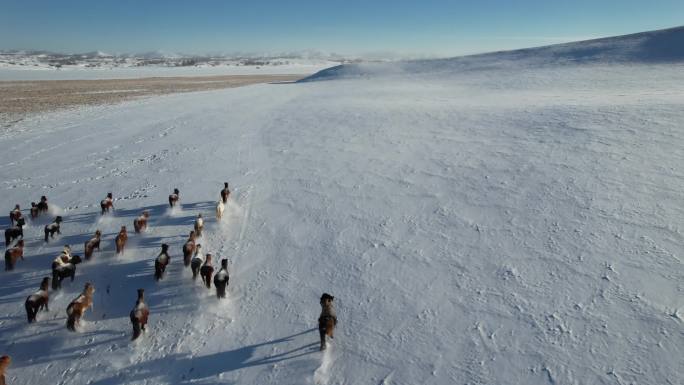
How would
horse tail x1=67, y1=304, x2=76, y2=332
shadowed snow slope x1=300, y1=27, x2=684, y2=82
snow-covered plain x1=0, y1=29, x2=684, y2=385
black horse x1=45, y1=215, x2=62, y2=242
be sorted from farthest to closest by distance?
shadowed snow slope x1=300, y1=27, x2=684, y2=82
black horse x1=45, y1=215, x2=62, y2=242
horse tail x1=67, y1=304, x2=76, y2=332
snow-covered plain x1=0, y1=29, x2=684, y2=385

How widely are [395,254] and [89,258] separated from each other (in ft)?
22.4

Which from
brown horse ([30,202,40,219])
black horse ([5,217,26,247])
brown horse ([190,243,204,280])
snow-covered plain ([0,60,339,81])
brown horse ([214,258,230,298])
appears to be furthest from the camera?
snow-covered plain ([0,60,339,81])

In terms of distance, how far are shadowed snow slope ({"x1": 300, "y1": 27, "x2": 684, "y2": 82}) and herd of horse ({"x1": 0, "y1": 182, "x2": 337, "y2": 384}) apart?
3259cm

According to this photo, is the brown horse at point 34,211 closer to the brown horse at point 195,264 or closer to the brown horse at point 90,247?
the brown horse at point 90,247

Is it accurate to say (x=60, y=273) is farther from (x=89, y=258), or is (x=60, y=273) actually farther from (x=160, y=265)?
(x=160, y=265)

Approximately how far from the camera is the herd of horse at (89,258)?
7066 millimetres

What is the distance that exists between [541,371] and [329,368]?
3081 mm

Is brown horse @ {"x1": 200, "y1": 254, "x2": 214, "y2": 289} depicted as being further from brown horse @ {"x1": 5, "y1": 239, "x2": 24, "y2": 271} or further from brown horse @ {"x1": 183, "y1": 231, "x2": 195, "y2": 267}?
brown horse @ {"x1": 5, "y1": 239, "x2": 24, "y2": 271}

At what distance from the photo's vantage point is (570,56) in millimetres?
35062

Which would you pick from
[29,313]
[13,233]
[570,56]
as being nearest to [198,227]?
[29,313]

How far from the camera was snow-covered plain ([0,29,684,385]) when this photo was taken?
651 centimetres

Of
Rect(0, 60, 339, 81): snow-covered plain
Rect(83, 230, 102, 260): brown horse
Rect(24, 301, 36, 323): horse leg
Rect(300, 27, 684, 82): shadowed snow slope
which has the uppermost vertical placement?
Rect(300, 27, 684, 82): shadowed snow slope

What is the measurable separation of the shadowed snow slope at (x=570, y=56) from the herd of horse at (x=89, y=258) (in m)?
32.6

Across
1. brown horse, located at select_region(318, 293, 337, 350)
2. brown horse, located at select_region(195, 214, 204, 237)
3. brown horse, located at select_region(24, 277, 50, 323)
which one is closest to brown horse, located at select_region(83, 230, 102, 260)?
brown horse, located at select_region(24, 277, 50, 323)
